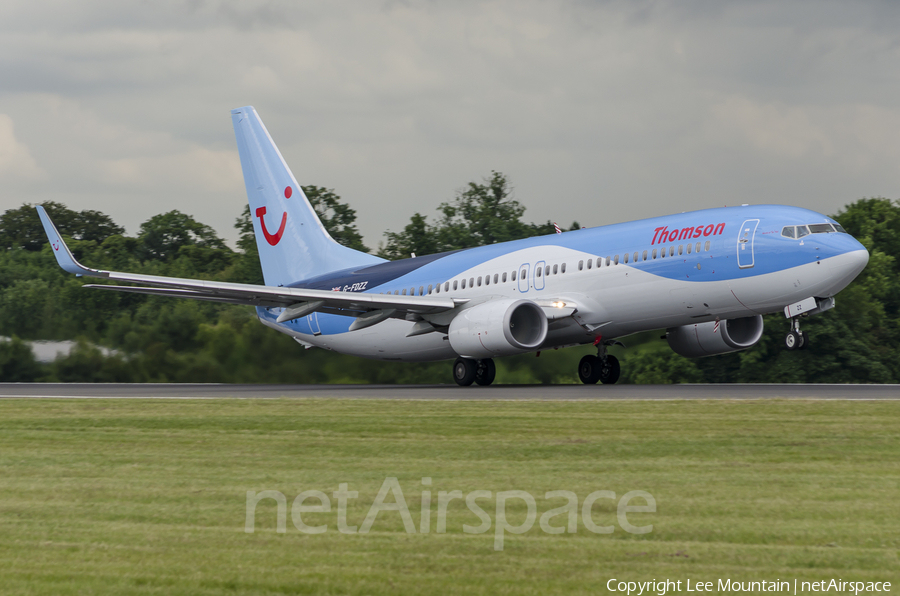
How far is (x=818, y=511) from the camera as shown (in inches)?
317

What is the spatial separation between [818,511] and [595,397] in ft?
39.0

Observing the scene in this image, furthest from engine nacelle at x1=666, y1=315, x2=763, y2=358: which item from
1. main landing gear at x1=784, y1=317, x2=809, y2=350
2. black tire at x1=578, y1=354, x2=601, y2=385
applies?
main landing gear at x1=784, y1=317, x2=809, y2=350

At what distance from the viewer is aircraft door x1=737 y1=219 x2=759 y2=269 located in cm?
2225

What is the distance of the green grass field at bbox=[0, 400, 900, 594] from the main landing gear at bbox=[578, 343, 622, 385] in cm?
1141

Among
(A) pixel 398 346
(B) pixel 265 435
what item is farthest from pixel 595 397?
(A) pixel 398 346

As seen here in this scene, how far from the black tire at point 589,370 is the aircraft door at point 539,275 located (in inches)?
128

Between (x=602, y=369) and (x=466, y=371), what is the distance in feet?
12.8

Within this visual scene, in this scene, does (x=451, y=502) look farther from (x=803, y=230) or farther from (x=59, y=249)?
(x=59, y=249)

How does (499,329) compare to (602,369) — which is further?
(602,369)

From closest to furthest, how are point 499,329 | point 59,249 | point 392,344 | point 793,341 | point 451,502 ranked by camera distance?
point 451,502 < point 793,341 < point 499,329 < point 59,249 < point 392,344

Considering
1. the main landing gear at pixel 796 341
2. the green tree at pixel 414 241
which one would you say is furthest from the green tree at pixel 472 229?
the main landing gear at pixel 796 341

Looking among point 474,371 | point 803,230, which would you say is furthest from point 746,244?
point 474,371

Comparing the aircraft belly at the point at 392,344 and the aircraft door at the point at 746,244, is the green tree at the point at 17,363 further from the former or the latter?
the aircraft door at the point at 746,244

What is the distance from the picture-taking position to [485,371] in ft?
88.9
